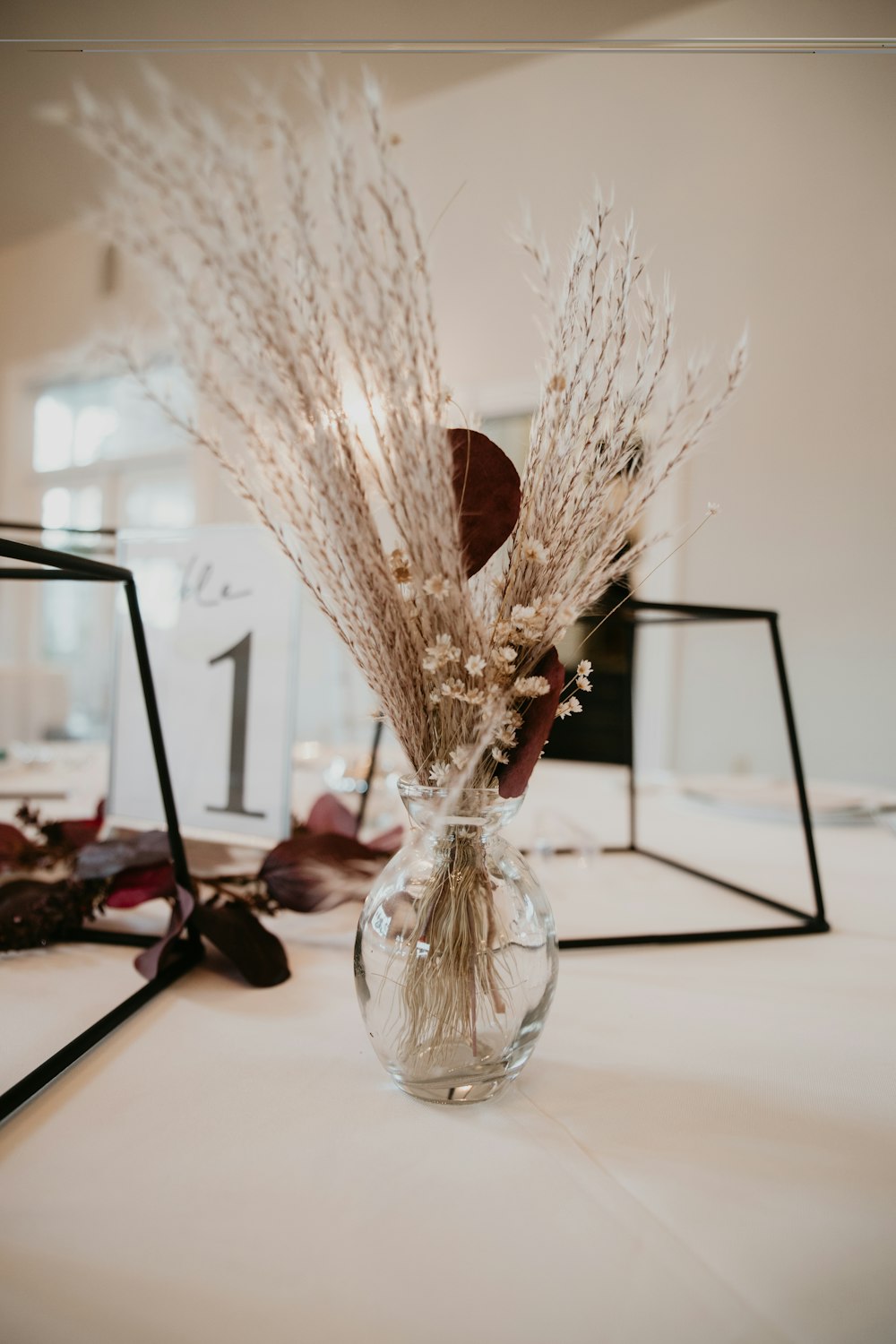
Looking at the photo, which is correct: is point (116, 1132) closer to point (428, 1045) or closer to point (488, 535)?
point (428, 1045)

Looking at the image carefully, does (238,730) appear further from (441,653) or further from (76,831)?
(441,653)

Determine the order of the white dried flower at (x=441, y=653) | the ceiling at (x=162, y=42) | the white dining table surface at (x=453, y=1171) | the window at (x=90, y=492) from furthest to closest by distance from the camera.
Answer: the window at (x=90, y=492) < the ceiling at (x=162, y=42) < the white dried flower at (x=441, y=653) < the white dining table surface at (x=453, y=1171)

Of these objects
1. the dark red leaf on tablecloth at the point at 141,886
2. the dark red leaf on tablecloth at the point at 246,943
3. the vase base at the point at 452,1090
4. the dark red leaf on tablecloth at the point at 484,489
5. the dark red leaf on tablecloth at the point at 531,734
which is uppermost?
the dark red leaf on tablecloth at the point at 484,489

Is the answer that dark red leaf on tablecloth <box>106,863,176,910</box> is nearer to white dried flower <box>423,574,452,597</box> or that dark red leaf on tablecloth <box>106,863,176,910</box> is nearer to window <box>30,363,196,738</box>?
white dried flower <box>423,574,452,597</box>

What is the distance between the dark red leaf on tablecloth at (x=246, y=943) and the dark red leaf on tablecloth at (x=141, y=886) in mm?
73

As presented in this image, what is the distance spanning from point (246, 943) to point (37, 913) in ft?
0.65

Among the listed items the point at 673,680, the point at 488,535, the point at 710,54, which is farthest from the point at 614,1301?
the point at 710,54

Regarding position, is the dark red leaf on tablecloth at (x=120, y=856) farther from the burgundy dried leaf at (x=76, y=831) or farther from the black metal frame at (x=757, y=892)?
the black metal frame at (x=757, y=892)

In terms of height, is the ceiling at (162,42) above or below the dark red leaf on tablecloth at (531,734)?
above

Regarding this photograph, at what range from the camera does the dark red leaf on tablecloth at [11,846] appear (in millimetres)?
803

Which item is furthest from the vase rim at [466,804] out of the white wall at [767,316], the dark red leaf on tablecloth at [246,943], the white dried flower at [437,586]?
the white wall at [767,316]

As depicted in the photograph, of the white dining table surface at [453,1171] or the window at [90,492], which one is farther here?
the window at [90,492]

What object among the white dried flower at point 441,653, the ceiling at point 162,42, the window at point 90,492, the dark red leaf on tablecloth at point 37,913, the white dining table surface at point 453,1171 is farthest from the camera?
A: the window at point 90,492

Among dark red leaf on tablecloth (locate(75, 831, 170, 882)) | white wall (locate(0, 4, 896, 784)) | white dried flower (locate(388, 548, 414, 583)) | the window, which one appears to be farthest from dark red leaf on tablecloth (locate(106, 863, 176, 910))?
the window
